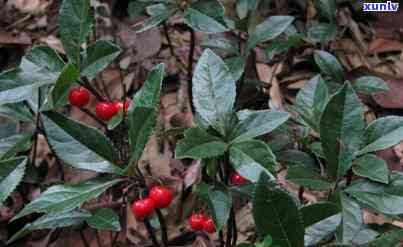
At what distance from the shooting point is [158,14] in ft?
4.65

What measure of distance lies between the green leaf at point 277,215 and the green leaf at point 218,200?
0.43ft

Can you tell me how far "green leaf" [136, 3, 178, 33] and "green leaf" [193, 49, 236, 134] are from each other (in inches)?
12.7

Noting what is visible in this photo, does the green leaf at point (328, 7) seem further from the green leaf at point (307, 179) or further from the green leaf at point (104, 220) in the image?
the green leaf at point (104, 220)

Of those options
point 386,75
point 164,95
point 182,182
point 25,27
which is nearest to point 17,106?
point 182,182

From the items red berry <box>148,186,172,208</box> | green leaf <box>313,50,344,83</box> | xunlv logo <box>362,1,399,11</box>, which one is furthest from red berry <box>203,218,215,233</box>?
xunlv logo <box>362,1,399,11</box>

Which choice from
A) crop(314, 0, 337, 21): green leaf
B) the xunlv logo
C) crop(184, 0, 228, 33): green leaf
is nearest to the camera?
crop(184, 0, 228, 33): green leaf

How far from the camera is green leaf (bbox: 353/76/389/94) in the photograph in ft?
5.05

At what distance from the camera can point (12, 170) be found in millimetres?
1104

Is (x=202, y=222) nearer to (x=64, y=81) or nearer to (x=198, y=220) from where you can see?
(x=198, y=220)

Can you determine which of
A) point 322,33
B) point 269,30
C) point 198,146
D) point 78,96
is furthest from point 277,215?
point 322,33

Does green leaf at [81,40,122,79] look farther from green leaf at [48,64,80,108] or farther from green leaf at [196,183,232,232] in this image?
green leaf at [196,183,232,232]

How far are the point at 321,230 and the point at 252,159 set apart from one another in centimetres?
15

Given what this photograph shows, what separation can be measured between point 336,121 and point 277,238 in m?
0.26

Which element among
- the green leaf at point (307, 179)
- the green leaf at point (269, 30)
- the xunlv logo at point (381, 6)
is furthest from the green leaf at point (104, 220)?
the xunlv logo at point (381, 6)
